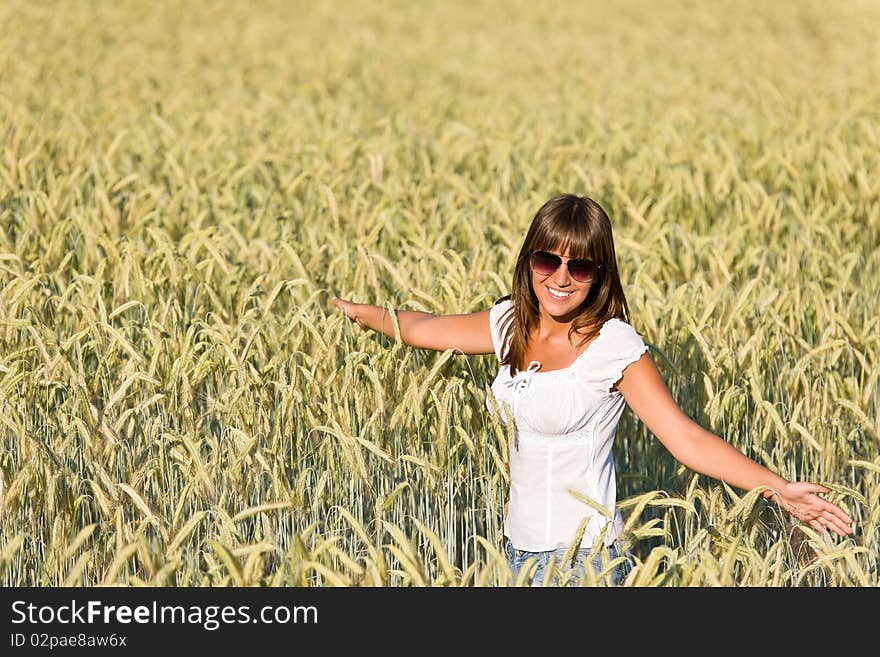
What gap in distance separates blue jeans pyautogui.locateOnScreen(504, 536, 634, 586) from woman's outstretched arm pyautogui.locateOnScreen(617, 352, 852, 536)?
254 millimetres

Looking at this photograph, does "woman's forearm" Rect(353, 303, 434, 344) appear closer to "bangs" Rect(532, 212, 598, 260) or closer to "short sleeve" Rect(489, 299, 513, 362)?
"short sleeve" Rect(489, 299, 513, 362)

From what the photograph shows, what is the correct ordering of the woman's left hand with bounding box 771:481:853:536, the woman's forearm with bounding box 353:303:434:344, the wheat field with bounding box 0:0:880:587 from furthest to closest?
1. the woman's forearm with bounding box 353:303:434:344
2. the wheat field with bounding box 0:0:880:587
3. the woman's left hand with bounding box 771:481:853:536

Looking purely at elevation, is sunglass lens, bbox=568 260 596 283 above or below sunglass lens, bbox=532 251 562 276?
below

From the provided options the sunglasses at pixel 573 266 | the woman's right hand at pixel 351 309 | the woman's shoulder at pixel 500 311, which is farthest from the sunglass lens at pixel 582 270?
the woman's right hand at pixel 351 309

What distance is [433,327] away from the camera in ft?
9.20

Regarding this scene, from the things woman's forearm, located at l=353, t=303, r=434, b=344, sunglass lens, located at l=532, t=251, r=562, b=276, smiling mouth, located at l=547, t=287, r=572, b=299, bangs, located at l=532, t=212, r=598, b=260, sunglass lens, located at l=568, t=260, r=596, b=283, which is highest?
woman's forearm, located at l=353, t=303, r=434, b=344

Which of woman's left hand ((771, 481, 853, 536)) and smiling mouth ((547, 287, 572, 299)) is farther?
smiling mouth ((547, 287, 572, 299))

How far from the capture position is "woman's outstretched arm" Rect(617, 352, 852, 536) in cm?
229

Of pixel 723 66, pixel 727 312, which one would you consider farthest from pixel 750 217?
pixel 723 66

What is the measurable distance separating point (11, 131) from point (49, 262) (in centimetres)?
264

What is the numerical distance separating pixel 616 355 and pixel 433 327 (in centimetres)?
59

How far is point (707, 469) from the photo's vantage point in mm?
2328

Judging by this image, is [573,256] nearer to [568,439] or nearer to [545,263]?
[545,263]

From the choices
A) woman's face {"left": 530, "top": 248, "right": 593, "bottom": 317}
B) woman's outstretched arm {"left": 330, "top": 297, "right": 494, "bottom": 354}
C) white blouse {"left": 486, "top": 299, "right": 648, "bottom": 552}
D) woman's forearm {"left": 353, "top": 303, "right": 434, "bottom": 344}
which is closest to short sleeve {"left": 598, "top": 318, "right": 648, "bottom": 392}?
white blouse {"left": 486, "top": 299, "right": 648, "bottom": 552}
